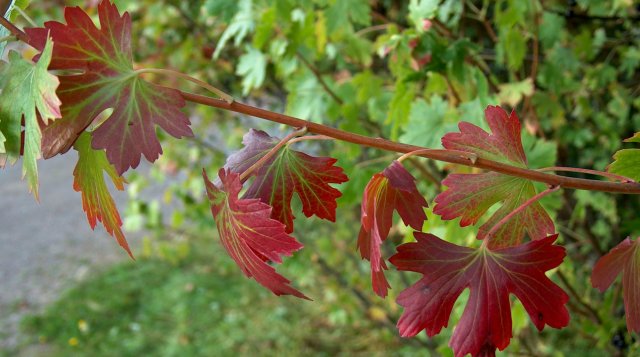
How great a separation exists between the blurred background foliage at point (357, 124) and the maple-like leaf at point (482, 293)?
0.68 meters

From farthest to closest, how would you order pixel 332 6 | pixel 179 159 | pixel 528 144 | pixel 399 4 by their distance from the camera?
pixel 179 159
pixel 399 4
pixel 332 6
pixel 528 144

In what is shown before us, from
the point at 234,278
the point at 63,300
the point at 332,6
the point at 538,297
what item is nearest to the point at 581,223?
the point at 332,6

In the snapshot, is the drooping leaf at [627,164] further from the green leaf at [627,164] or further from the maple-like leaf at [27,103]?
the maple-like leaf at [27,103]

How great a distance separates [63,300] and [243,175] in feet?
15.5

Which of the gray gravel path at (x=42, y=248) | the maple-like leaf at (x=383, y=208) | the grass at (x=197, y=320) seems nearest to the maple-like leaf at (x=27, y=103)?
the maple-like leaf at (x=383, y=208)

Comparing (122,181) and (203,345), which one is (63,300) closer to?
(203,345)

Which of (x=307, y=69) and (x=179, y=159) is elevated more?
(x=307, y=69)

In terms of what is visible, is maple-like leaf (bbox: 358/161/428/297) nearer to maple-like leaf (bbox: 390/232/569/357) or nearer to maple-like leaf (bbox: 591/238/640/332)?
maple-like leaf (bbox: 390/232/569/357)

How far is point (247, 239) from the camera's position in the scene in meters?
0.71

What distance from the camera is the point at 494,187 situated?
0.78 metres

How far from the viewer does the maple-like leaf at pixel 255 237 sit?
2.27 ft

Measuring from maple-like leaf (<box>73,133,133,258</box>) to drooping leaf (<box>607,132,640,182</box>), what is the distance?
60cm

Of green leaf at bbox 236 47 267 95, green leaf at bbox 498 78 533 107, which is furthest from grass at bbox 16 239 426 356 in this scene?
green leaf at bbox 498 78 533 107

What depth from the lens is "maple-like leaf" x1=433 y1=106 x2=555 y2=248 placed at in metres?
0.76
